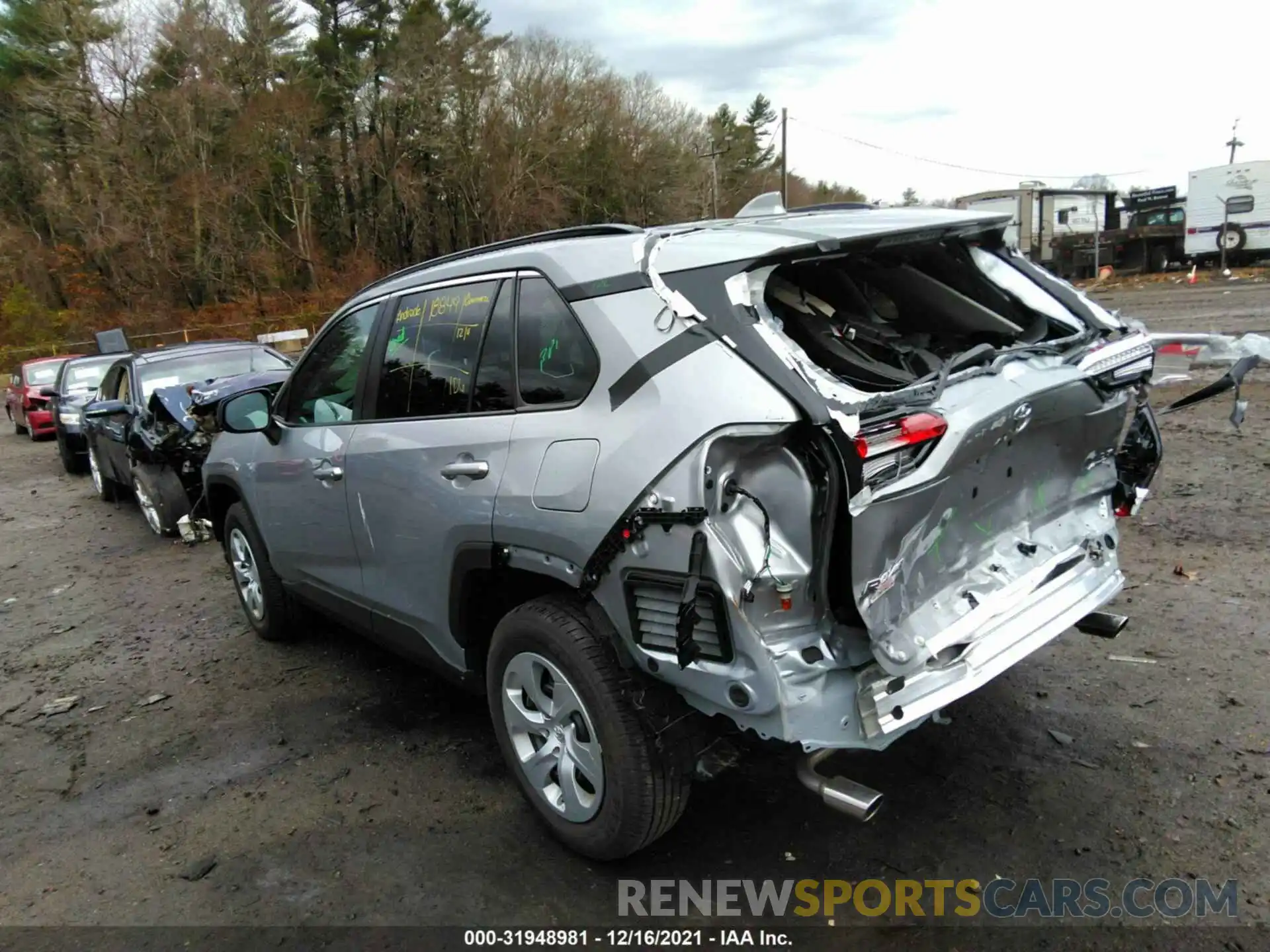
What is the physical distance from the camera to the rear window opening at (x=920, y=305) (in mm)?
3041

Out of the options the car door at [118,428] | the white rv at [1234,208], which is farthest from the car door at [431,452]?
the white rv at [1234,208]

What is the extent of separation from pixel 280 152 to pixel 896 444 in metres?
44.4

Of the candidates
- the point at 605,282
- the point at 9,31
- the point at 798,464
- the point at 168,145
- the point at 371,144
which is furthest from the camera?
the point at 371,144

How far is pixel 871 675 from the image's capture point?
246 cm

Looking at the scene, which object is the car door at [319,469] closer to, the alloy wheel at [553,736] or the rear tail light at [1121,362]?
the alloy wheel at [553,736]

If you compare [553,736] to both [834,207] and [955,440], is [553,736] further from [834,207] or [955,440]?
[834,207]

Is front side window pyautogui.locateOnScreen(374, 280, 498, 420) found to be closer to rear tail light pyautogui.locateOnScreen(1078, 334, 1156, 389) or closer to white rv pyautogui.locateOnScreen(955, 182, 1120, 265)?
rear tail light pyautogui.locateOnScreen(1078, 334, 1156, 389)

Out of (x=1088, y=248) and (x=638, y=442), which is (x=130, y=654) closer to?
(x=638, y=442)

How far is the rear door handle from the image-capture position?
12.5 ft

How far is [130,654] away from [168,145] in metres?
38.2

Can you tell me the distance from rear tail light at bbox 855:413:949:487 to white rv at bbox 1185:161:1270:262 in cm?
3243

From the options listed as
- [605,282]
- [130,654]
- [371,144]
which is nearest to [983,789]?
[605,282]

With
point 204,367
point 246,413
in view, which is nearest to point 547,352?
point 246,413

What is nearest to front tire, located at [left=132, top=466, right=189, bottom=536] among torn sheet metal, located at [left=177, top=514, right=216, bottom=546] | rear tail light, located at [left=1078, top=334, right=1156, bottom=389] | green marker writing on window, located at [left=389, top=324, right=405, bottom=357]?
torn sheet metal, located at [left=177, top=514, right=216, bottom=546]
